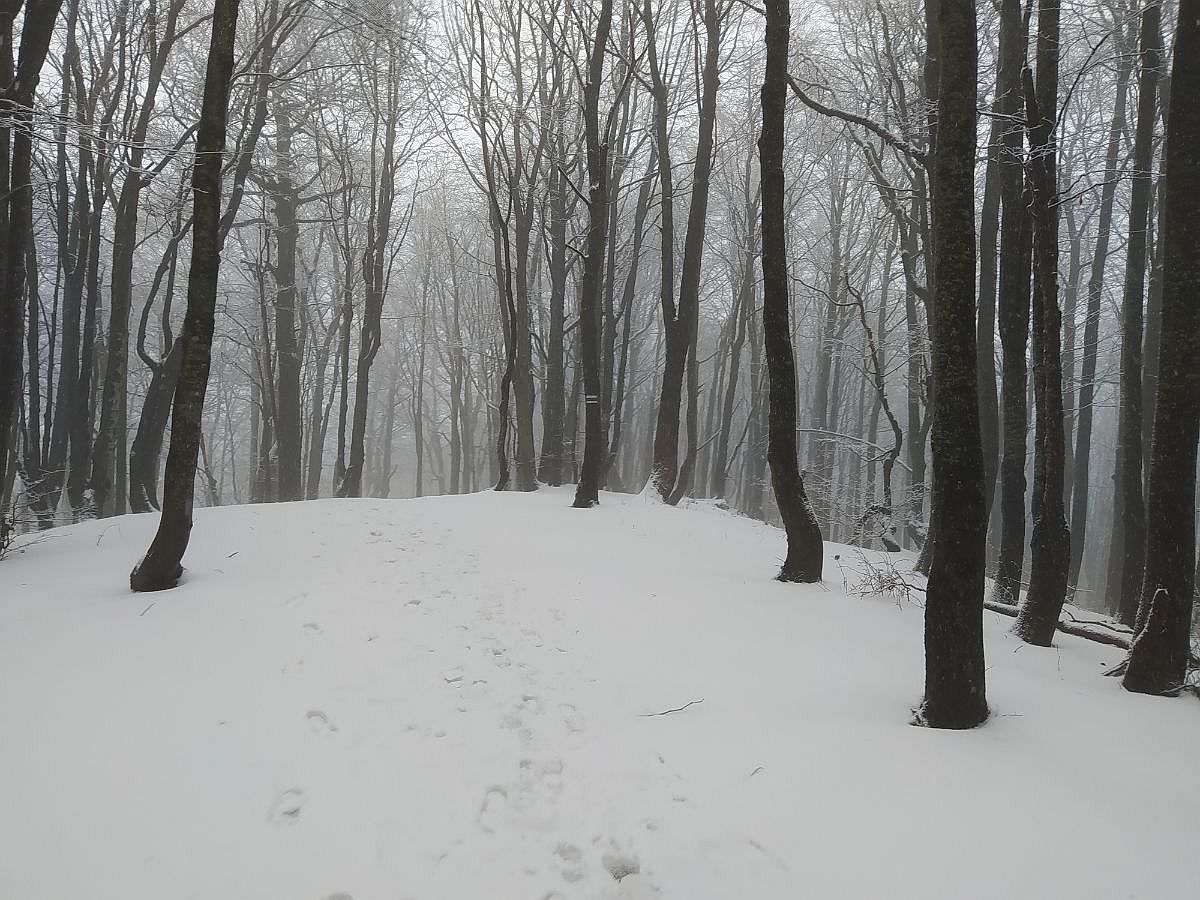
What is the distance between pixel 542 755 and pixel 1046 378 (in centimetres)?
539

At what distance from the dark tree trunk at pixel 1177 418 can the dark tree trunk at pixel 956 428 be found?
4.88 feet

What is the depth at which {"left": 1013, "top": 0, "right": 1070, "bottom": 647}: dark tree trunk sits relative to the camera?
5578mm

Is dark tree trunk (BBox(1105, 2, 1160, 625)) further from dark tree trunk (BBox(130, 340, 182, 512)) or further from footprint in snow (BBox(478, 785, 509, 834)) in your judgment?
dark tree trunk (BBox(130, 340, 182, 512))

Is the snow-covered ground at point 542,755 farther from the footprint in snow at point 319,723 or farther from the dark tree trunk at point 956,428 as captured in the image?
the dark tree trunk at point 956,428

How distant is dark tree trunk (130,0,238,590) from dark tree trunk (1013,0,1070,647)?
715 cm

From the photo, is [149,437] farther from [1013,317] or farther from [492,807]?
[1013,317]

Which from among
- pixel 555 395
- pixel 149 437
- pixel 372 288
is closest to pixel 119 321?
pixel 149 437

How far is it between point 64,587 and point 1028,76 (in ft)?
31.3

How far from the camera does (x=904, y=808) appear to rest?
2.77m

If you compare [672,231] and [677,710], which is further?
[672,231]

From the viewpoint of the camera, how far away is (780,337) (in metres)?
6.30

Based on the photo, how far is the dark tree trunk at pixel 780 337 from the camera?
6293mm

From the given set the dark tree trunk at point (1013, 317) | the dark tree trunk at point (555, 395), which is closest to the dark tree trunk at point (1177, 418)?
the dark tree trunk at point (1013, 317)

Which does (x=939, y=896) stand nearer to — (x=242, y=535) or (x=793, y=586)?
(x=793, y=586)
